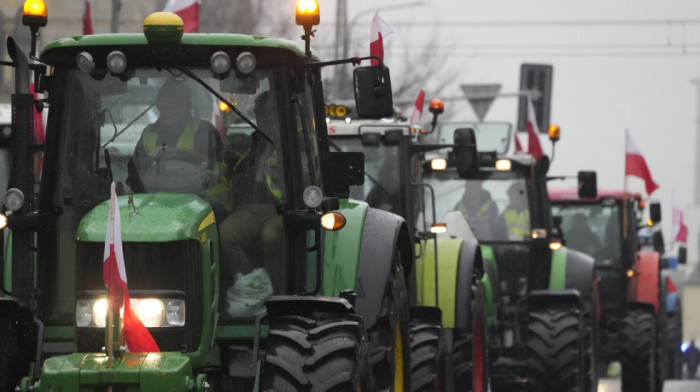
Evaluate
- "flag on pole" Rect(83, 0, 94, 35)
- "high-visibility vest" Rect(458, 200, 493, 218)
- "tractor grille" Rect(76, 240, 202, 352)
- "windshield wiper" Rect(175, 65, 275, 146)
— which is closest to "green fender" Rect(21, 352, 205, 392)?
"tractor grille" Rect(76, 240, 202, 352)

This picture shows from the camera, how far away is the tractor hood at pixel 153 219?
26.0 feet

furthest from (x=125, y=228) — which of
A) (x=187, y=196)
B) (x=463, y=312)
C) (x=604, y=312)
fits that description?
(x=604, y=312)

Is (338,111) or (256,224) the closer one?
(256,224)

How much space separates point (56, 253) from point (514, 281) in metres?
8.64

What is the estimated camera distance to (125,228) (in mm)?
7938

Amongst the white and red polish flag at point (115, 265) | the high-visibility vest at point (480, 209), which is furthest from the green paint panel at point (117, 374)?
the high-visibility vest at point (480, 209)

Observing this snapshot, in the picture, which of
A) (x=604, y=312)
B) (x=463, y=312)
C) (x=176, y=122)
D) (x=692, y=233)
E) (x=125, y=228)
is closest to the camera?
(x=125, y=228)

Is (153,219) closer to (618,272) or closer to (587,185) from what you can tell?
(587,185)

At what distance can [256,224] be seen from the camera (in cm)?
866

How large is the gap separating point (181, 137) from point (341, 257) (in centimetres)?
134

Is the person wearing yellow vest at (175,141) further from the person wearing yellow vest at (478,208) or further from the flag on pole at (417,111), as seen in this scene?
the person wearing yellow vest at (478,208)

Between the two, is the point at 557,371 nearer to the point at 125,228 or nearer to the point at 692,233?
the point at 125,228

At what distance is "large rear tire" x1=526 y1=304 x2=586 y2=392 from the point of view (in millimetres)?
15062

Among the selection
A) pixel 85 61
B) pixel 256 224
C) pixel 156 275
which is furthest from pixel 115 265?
pixel 85 61
